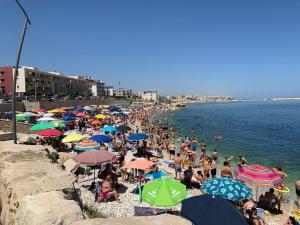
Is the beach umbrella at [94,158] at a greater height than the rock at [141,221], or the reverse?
the rock at [141,221]

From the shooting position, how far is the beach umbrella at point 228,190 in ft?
29.8

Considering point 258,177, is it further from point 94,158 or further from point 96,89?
point 96,89

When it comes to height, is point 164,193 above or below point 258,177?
above

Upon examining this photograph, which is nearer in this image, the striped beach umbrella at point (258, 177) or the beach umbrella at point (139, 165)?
the striped beach umbrella at point (258, 177)

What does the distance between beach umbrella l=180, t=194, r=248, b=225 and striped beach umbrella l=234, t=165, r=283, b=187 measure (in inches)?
217

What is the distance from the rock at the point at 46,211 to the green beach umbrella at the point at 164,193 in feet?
11.1

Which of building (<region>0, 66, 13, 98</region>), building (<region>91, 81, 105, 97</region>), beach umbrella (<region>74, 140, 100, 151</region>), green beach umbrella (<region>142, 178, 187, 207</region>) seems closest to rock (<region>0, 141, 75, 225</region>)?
green beach umbrella (<region>142, 178, 187, 207</region>)

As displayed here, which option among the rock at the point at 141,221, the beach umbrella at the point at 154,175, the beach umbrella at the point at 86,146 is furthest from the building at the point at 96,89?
A: the rock at the point at 141,221

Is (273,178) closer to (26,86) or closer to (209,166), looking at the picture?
(209,166)

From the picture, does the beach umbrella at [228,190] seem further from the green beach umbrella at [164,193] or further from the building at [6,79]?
the building at [6,79]

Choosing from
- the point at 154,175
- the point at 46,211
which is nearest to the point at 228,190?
the point at 154,175

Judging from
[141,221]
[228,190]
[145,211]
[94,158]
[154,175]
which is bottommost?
[145,211]

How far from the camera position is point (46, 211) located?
5.27 m

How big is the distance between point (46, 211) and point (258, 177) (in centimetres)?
882
